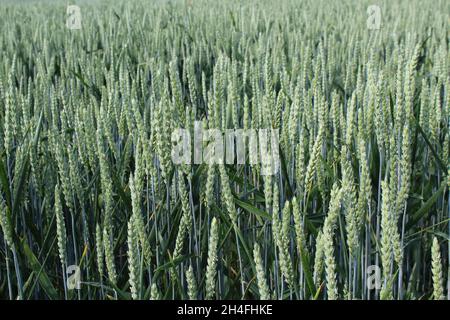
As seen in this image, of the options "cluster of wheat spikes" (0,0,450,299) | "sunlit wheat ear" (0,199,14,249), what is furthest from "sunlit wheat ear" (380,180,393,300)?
"sunlit wheat ear" (0,199,14,249)

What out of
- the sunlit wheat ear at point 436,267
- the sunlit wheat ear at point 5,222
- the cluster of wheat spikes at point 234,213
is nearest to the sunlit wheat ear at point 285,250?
the cluster of wheat spikes at point 234,213

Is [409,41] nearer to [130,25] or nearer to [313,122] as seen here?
→ [313,122]

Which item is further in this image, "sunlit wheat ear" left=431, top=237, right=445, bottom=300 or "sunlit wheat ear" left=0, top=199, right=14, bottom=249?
"sunlit wheat ear" left=0, top=199, right=14, bottom=249

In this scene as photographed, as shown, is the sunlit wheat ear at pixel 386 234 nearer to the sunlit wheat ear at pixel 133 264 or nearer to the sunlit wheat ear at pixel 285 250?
the sunlit wheat ear at pixel 285 250

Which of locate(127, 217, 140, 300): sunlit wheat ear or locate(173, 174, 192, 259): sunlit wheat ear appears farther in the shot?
locate(173, 174, 192, 259): sunlit wheat ear

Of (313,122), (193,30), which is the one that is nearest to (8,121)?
(313,122)

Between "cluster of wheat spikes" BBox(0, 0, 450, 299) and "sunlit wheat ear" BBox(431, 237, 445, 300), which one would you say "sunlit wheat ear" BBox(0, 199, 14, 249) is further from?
"sunlit wheat ear" BBox(431, 237, 445, 300)

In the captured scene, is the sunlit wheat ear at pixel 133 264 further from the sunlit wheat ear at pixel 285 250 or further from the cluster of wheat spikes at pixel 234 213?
the sunlit wheat ear at pixel 285 250

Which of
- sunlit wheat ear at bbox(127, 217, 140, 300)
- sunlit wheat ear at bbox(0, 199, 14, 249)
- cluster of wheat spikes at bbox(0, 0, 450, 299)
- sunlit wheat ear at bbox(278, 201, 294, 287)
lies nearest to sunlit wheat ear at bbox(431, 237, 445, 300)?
cluster of wheat spikes at bbox(0, 0, 450, 299)

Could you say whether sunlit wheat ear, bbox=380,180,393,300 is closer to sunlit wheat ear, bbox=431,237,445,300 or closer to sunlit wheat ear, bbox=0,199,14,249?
sunlit wheat ear, bbox=431,237,445,300

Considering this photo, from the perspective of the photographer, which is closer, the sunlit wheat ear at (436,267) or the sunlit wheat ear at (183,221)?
the sunlit wheat ear at (436,267)

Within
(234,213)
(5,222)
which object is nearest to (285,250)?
(234,213)
